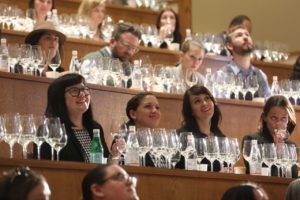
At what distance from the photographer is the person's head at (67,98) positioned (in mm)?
5051

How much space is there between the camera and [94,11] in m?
8.00

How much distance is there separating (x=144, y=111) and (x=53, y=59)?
0.91m

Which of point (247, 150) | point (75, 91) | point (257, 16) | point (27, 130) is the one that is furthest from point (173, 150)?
point (257, 16)

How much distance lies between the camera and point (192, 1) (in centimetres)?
980

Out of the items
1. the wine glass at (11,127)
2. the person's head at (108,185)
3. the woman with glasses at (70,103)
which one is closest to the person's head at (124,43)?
the woman with glasses at (70,103)

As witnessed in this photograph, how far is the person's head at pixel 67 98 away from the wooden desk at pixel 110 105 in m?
0.62

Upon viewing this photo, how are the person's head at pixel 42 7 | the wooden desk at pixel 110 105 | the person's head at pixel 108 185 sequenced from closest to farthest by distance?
the person's head at pixel 108 185, the wooden desk at pixel 110 105, the person's head at pixel 42 7

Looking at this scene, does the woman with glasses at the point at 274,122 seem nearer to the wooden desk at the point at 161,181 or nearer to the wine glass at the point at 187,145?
the wooden desk at the point at 161,181

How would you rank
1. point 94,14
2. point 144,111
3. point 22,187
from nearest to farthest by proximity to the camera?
point 22,187 < point 144,111 < point 94,14

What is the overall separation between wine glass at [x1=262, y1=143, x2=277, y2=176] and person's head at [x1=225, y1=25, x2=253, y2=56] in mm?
2152

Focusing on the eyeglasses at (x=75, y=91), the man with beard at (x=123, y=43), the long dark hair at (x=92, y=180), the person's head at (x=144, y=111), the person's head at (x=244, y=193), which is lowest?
the person's head at (x=244, y=193)

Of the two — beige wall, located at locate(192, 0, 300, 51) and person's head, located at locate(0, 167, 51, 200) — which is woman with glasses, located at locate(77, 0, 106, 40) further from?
person's head, located at locate(0, 167, 51, 200)

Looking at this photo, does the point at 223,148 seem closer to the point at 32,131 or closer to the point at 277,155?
the point at 277,155

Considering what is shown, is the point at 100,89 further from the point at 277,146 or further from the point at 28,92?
the point at 277,146
